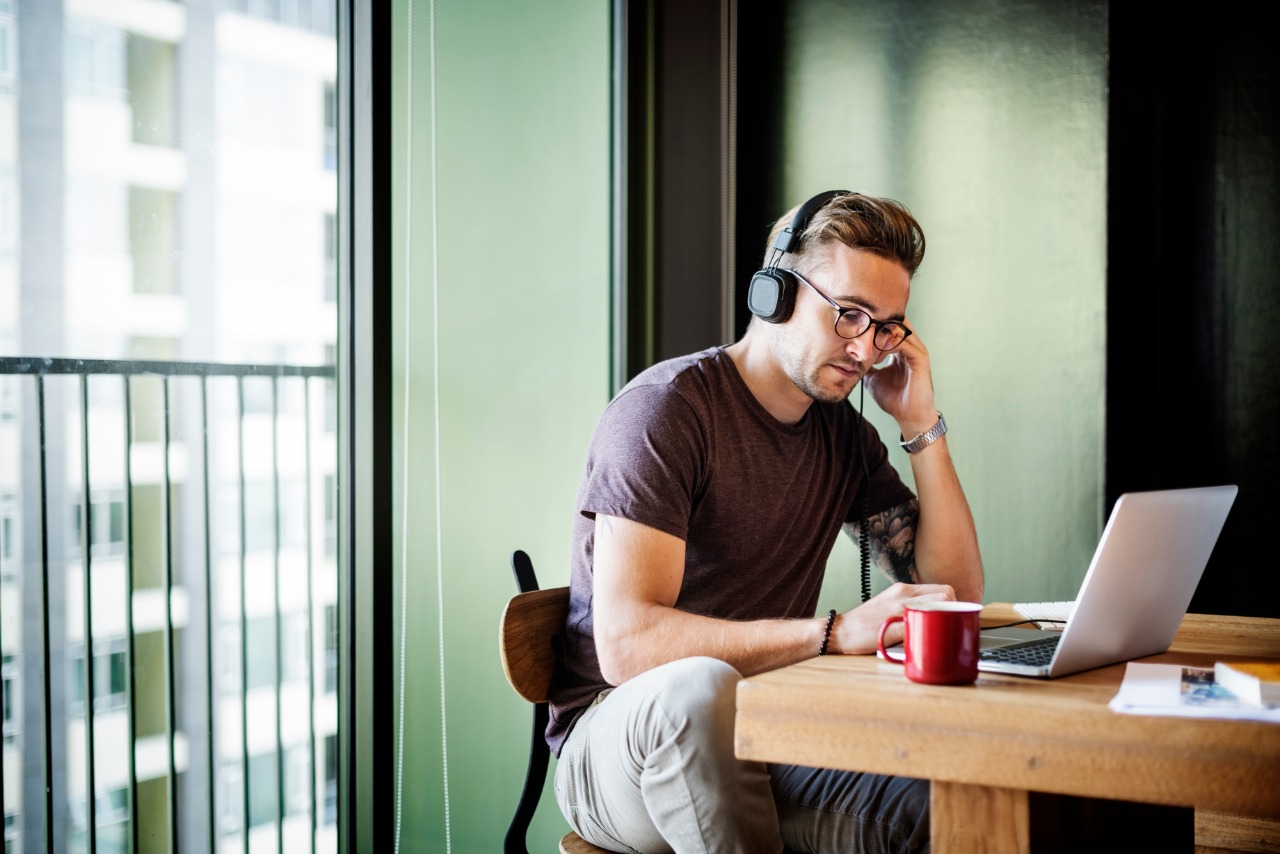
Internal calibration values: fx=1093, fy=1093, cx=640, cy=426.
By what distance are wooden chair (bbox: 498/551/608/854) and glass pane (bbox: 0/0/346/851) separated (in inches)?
A: 19.3

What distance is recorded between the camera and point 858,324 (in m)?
1.68

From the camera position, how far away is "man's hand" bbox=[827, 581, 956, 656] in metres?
1.24

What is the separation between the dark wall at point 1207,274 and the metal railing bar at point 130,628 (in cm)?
220

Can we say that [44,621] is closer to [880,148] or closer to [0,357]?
[0,357]

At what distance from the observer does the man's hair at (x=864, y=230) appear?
1.68 m

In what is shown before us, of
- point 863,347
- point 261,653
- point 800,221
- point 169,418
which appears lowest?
point 261,653

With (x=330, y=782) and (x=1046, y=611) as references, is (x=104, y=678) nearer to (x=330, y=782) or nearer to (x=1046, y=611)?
(x=330, y=782)

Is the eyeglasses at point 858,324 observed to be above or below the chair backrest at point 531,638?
above

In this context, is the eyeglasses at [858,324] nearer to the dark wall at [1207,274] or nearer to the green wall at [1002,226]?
the green wall at [1002,226]

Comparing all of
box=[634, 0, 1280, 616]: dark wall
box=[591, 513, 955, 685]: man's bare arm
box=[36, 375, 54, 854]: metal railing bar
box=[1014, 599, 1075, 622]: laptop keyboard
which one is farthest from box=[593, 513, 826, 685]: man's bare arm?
box=[634, 0, 1280, 616]: dark wall

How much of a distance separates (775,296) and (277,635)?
3.54 feet

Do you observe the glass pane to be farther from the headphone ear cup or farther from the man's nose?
the man's nose

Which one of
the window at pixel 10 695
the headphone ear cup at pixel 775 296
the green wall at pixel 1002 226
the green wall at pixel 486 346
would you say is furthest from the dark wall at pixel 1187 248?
the window at pixel 10 695

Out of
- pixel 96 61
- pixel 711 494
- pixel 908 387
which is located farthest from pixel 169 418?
pixel 908 387
